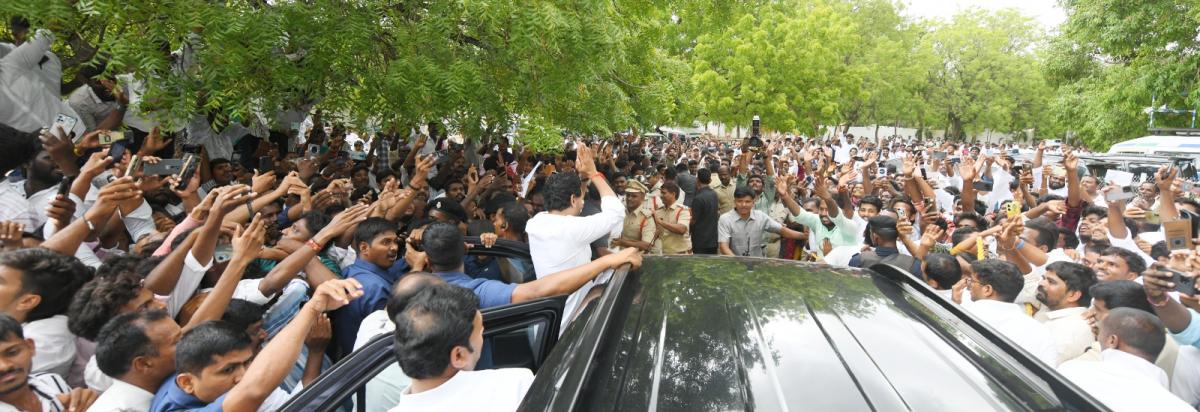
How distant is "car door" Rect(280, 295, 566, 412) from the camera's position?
1.81 meters

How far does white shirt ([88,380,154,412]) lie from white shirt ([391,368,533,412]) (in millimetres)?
1064

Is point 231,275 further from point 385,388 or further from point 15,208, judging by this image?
point 15,208

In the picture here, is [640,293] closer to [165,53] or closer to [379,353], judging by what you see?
[379,353]

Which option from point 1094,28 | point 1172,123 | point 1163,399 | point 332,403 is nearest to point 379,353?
point 332,403

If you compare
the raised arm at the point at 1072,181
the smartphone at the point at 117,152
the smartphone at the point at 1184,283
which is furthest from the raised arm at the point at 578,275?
the raised arm at the point at 1072,181

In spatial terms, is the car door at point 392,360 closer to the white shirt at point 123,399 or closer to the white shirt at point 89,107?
the white shirt at point 123,399

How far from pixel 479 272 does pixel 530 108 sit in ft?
6.90

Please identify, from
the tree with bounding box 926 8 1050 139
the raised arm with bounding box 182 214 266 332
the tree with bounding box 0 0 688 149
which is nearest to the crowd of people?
the raised arm with bounding box 182 214 266 332

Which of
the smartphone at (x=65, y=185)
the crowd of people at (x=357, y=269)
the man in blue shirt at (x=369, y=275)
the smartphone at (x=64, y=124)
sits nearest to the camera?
the crowd of people at (x=357, y=269)

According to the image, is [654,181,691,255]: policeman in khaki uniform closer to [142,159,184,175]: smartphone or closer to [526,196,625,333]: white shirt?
[526,196,625,333]: white shirt

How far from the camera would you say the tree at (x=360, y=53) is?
4.19m

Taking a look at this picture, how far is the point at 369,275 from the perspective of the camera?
3436 millimetres

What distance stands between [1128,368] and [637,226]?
4.19 meters

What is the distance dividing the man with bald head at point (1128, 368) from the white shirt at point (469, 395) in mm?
1987
